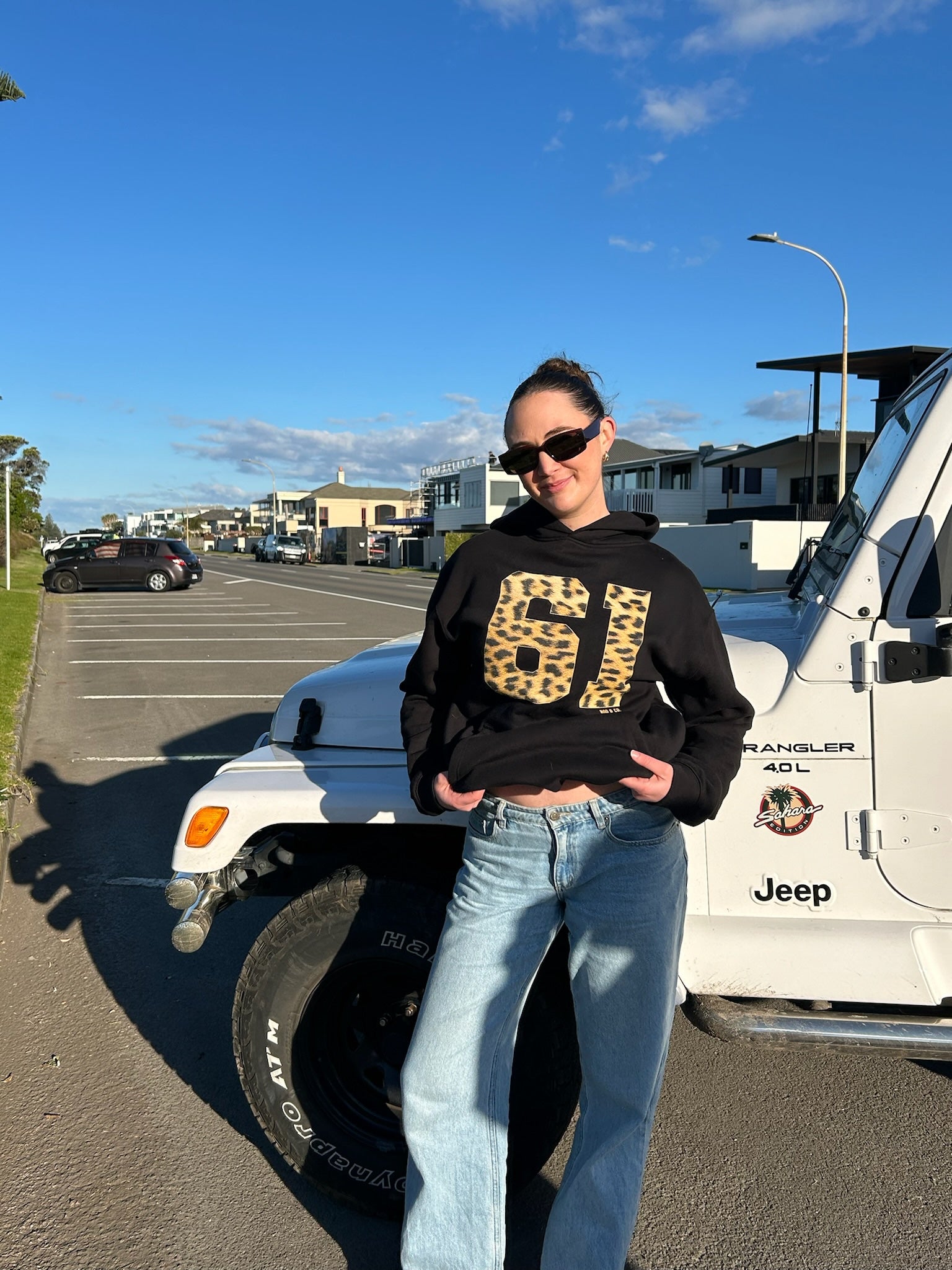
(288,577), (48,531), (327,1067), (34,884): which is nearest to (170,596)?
(288,577)

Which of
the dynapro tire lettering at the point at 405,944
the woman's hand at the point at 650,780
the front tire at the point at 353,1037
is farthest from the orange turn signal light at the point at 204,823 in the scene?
the woman's hand at the point at 650,780

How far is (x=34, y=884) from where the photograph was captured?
516 centimetres

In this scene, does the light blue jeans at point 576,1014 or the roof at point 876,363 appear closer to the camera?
the light blue jeans at point 576,1014

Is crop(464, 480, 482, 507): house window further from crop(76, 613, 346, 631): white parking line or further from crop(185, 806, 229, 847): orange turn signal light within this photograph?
crop(185, 806, 229, 847): orange turn signal light

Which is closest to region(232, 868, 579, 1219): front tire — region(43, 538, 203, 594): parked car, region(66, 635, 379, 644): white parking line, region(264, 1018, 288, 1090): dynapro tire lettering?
region(264, 1018, 288, 1090): dynapro tire lettering

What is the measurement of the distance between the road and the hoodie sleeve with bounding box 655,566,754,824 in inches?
38.5

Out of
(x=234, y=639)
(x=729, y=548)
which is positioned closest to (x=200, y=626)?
(x=234, y=639)

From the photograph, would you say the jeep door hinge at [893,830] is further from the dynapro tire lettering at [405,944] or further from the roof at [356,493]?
the roof at [356,493]

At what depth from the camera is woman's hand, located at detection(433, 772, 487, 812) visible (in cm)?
197

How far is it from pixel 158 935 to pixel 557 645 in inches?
131

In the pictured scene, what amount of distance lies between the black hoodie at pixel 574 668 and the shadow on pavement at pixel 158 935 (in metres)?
1.35

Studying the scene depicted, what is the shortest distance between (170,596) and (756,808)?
86.0 feet

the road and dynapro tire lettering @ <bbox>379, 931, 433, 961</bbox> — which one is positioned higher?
dynapro tire lettering @ <bbox>379, 931, 433, 961</bbox>

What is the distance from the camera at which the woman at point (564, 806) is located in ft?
6.35
